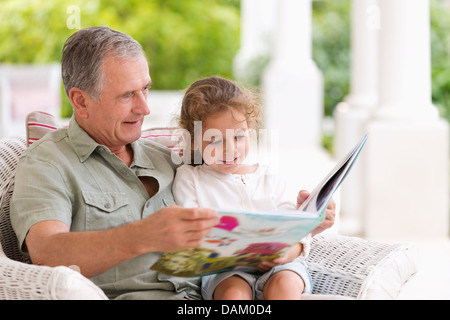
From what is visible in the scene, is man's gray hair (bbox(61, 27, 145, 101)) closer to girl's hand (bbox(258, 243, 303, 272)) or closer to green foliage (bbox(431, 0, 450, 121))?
girl's hand (bbox(258, 243, 303, 272))

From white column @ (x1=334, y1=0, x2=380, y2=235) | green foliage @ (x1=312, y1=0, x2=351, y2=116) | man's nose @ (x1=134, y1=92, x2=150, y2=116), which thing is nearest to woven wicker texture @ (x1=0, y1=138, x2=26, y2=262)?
man's nose @ (x1=134, y1=92, x2=150, y2=116)

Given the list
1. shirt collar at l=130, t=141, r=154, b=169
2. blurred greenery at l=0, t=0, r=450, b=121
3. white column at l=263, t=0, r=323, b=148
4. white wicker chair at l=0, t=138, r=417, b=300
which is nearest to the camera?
white wicker chair at l=0, t=138, r=417, b=300

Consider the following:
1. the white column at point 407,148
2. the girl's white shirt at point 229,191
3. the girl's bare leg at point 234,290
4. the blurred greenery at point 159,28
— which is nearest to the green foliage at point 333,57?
the blurred greenery at point 159,28

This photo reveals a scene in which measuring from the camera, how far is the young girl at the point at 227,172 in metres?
1.92

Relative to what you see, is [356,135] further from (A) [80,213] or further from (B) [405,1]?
(A) [80,213]

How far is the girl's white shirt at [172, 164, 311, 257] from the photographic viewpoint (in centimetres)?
200

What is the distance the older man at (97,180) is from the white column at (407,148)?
2878mm

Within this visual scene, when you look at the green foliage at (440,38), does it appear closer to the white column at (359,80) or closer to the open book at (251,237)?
the white column at (359,80)

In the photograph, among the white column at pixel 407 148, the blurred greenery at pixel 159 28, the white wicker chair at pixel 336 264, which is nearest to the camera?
the white wicker chair at pixel 336 264

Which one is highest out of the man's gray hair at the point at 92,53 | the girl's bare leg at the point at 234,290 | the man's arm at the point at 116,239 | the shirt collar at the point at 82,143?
the man's gray hair at the point at 92,53

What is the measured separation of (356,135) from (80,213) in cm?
476

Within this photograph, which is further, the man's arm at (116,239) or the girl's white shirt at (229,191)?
the girl's white shirt at (229,191)

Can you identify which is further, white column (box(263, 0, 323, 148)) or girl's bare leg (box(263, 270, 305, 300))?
white column (box(263, 0, 323, 148))

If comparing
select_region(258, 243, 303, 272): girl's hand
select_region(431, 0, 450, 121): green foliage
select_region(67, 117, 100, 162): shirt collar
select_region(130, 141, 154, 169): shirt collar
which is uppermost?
select_region(431, 0, 450, 121): green foliage
